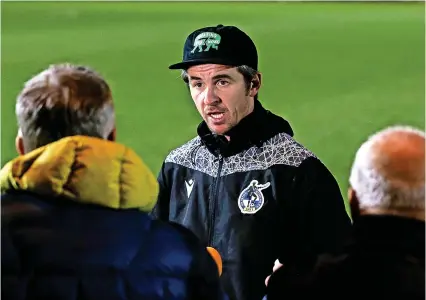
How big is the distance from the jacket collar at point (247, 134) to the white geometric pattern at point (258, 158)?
0.01 meters

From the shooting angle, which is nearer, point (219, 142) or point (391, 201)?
point (391, 201)

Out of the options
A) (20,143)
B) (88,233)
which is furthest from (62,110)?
(88,233)

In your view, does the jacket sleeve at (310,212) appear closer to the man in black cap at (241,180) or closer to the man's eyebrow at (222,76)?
the man in black cap at (241,180)

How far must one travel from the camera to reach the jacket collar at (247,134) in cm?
216

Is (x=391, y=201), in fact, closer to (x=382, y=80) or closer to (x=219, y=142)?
(x=219, y=142)

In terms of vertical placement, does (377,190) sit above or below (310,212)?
above

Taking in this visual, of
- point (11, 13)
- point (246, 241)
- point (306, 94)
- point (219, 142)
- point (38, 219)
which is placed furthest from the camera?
point (11, 13)

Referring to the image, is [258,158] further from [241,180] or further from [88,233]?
[88,233]

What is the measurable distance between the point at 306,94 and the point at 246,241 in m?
2.57

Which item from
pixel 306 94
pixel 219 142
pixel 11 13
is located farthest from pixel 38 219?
pixel 11 13

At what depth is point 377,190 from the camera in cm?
152

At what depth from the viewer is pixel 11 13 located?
17.9 ft

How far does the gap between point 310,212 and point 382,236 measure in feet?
1.79

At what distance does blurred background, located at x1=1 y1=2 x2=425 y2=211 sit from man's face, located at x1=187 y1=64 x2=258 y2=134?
119 cm
